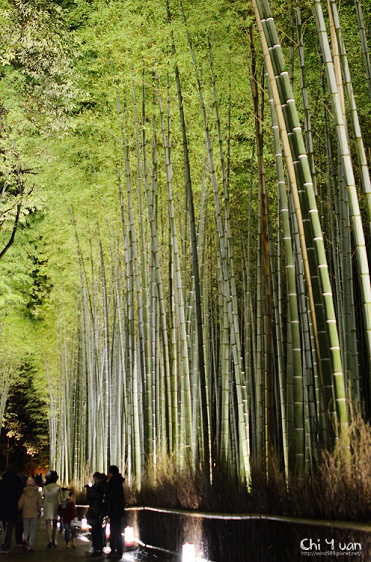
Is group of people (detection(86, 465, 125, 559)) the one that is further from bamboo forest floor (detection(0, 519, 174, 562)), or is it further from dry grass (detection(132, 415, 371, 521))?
dry grass (detection(132, 415, 371, 521))

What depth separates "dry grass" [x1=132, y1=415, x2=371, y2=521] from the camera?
119 inches

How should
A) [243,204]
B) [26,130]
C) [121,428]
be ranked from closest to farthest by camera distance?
[121,428] → [26,130] → [243,204]

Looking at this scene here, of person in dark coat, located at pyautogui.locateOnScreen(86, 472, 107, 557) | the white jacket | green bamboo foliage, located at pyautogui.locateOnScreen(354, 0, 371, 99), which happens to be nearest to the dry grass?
person in dark coat, located at pyautogui.locateOnScreen(86, 472, 107, 557)

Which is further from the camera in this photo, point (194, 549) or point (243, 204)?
point (243, 204)

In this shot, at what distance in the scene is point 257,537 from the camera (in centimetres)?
368

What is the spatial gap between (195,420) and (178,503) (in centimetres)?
94

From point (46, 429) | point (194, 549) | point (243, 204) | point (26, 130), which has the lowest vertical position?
point (194, 549)

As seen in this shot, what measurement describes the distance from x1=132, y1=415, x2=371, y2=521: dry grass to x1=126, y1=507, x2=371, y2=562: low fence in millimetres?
85

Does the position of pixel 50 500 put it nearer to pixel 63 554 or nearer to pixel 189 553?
pixel 63 554

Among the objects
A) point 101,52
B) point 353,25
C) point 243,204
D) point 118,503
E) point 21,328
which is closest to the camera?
point 118,503

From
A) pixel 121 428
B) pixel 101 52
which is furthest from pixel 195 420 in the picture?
pixel 101 52

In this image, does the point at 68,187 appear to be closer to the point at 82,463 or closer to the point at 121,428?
the point at 121,428

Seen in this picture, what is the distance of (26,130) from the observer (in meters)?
10.4

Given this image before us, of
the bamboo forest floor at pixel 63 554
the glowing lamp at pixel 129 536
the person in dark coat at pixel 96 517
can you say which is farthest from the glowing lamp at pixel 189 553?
the glowing lamp at pixel 129 536
